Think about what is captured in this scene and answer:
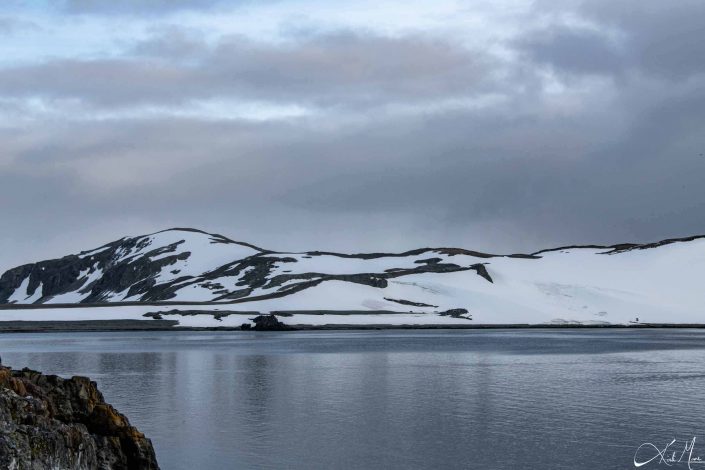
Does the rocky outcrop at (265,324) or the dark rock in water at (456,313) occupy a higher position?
the dark rock in water at (456,313)

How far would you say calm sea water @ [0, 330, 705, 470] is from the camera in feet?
93.2

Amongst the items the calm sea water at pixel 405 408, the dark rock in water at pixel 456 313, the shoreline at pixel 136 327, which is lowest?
the calm sea water at pixel 405 408

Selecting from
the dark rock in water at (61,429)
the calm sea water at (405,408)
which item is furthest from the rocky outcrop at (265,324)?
the dark rock in water at (61,429)

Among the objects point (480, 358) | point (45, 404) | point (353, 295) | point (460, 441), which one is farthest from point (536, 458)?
point (353, 295)

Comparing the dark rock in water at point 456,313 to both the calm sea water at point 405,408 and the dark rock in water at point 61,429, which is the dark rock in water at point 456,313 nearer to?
the calm sea water at point 405,408

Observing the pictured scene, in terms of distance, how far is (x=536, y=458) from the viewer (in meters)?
27.6

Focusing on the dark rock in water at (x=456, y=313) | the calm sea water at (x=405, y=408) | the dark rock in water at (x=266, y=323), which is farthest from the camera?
the dark rock in water at (x=456, y=313)

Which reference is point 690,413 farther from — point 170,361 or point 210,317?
point 210,317

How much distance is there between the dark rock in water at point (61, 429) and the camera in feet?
67.2

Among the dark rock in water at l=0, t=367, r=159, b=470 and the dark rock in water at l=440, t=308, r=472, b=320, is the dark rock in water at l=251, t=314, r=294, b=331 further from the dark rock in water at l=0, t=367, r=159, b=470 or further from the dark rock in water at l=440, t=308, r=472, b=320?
the dark rock in water at l=0, t=367, r=159, b=470

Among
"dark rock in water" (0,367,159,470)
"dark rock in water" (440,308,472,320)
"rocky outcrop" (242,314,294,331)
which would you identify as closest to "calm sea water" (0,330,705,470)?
"dark rock in water" (0,367,159,470)

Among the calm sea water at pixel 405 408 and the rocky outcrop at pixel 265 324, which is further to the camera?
the rocky outcrop at pixel 265 324

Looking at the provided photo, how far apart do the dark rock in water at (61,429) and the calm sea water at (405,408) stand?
352 cm

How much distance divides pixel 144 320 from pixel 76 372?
9696cm
